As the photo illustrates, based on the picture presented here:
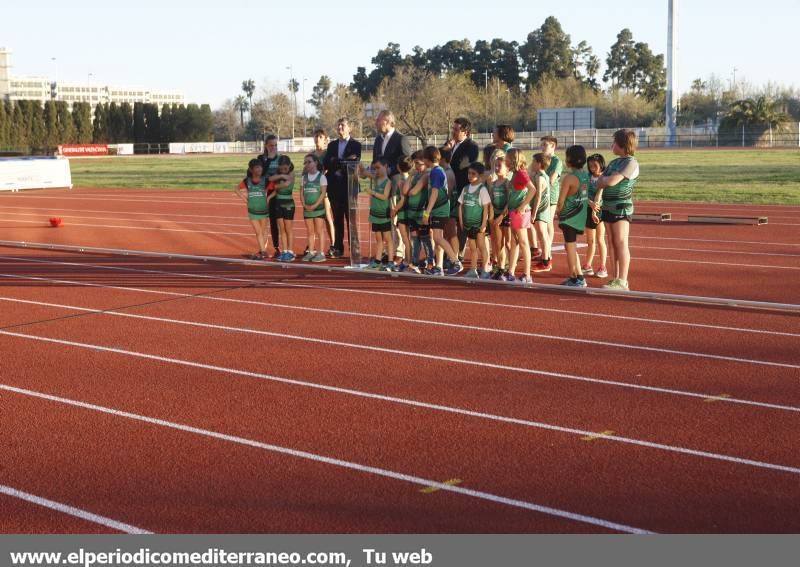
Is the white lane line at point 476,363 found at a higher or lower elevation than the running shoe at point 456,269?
lower

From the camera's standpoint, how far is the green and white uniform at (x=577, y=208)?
10.8 m

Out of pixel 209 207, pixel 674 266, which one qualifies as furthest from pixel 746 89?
pixel 674 266

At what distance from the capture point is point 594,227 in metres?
11.6

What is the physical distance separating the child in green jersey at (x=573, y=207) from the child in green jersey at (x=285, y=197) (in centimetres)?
385

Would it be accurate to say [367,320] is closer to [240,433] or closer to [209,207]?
[240,433]

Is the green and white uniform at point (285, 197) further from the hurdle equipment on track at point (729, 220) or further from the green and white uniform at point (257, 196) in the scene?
the hurdle equipment on track at point (729, 220)

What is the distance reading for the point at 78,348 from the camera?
27.3 feet

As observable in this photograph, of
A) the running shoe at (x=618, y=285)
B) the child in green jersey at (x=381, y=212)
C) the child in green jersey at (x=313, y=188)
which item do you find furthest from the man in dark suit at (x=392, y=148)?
the running shoe at (x=618, y=285)

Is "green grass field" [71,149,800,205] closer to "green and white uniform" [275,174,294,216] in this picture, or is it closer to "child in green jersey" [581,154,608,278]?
"child in green jersey" [581,154,608,278]

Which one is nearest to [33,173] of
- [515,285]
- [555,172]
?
[555,172]

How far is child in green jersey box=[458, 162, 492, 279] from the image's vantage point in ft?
36.4

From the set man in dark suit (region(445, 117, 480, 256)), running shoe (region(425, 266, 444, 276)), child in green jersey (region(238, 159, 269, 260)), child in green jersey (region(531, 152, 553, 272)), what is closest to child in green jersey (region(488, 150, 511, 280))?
child in green jersey (region(531, 152, 553, 272))

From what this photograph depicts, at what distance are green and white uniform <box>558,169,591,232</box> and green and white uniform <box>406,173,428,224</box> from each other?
1646 millimetres

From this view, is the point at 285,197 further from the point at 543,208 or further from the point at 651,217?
the point at 651,217
